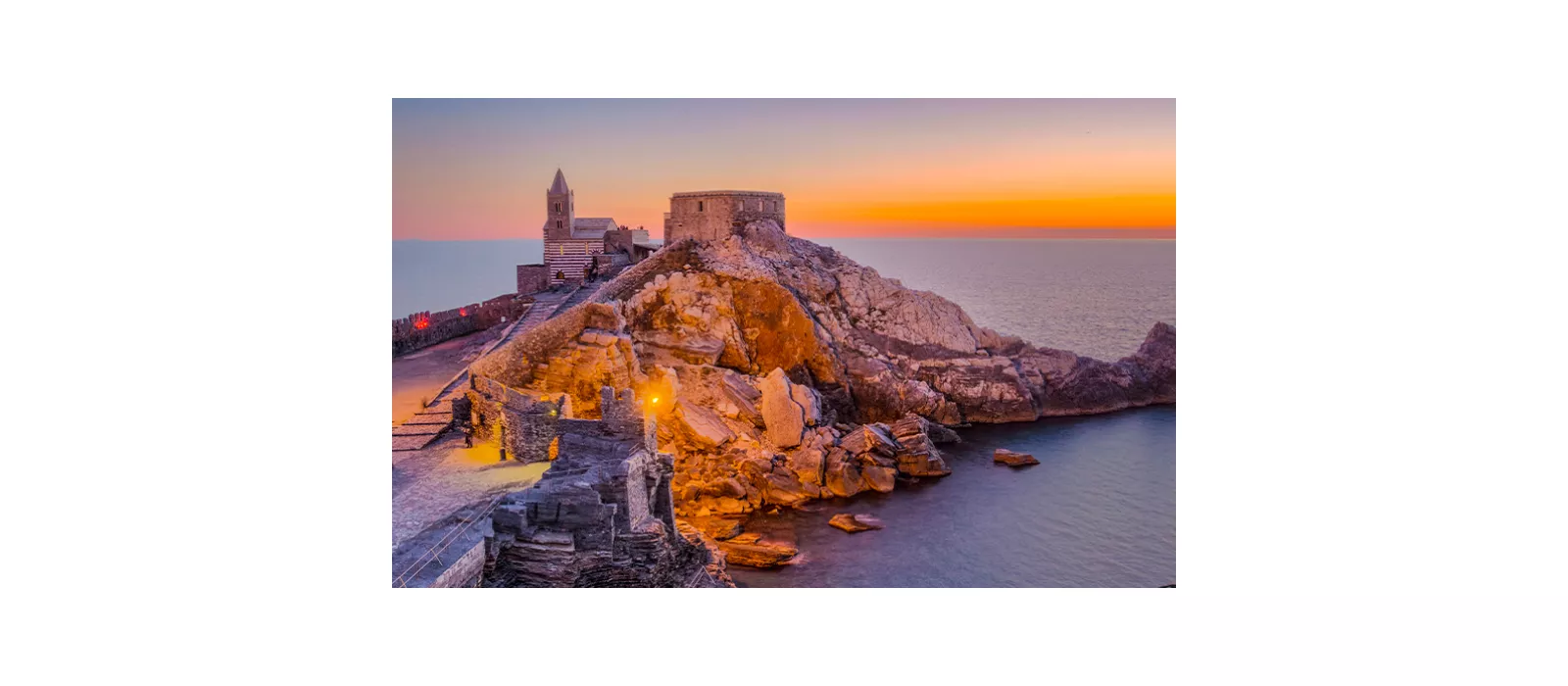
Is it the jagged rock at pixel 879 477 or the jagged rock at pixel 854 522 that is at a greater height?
the jagged rock at pixel 879 477

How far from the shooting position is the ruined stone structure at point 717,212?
862 cm

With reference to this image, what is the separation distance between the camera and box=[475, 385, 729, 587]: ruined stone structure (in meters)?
7.01

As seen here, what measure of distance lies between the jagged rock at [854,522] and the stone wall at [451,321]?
3.89 metres

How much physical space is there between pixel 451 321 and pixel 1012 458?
241 inches

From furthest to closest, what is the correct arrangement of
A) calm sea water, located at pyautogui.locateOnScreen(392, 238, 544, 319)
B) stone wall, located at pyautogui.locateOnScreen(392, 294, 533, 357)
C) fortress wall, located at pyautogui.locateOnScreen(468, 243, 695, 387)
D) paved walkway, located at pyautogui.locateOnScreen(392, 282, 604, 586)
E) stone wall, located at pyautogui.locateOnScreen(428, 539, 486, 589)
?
fortress wall, located at pyautogui.locateOnScreen(468, 243, 695, 387) < stone wall, located at pyautogui.locateOnScreen(392, 294, 533, 357) < calm sea water, located at pyautogui.locateOnScreen(392, 238, 544, 319) < paved walkway, located at pyautogui.locateOnScreen(392, 282, 604, 586) < stone wall, located at pyautogui.locateOnScreen(428, 539, 486, 589)

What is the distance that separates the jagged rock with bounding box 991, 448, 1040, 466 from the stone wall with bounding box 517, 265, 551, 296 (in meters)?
5.26

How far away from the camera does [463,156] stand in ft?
25.2

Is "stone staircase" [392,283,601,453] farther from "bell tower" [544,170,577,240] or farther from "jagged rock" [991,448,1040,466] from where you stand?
"jagged rock" [991,448,1040,466]

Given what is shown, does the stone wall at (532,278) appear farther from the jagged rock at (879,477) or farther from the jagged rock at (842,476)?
the jagged rock at (879,477)

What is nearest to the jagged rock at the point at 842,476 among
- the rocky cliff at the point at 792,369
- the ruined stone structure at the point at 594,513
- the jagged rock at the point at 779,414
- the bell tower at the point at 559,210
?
the rocky cliff at the point at 792,369

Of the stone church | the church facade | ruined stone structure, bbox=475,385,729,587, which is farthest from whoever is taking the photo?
the stone church

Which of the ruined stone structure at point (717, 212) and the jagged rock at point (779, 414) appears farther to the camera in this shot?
the jagged rock at point (779, 414)

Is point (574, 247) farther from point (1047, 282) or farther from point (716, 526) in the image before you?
point (1047, 282)

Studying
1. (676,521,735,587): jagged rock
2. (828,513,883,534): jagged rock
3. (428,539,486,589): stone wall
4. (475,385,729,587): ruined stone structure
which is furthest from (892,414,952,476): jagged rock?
(428,539,486,589): stone wall
